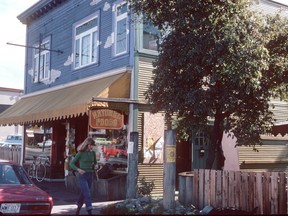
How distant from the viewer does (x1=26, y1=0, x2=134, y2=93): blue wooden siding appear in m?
14.9

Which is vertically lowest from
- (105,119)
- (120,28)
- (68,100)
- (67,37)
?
(105,119)

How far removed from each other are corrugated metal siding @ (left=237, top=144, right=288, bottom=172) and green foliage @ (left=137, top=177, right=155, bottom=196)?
459 cm

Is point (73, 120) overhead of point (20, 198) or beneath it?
overhead

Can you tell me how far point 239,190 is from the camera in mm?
9117

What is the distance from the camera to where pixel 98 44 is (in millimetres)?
15453

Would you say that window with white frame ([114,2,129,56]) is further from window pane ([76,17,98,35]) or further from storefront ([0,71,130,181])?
window pane ([76,17,98,35])

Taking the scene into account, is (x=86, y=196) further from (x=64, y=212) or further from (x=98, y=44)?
(x=98, y=44)

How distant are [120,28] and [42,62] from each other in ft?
24.2

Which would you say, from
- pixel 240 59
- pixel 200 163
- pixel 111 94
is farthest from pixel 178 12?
pixel 200 163

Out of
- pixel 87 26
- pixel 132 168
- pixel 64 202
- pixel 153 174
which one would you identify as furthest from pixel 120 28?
pixel 64 202

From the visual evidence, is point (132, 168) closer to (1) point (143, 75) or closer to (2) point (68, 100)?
(1) point (143, 75)

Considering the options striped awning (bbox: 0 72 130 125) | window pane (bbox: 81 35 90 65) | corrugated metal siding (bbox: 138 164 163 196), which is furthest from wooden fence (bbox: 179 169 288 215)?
window pane (bbox: 81 35 90 65)

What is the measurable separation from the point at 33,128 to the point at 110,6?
9.25m

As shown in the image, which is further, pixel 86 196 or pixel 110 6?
pixel 110 6
